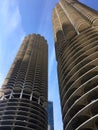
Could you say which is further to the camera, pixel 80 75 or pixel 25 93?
pixel 25 93

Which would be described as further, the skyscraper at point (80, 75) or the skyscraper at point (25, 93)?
the skyscraper at point (25, 93)

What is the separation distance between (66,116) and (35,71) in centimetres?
6100

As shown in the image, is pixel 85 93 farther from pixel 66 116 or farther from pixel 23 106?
pixel 23 106

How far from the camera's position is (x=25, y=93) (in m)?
91.1

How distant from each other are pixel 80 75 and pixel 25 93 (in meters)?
43.8

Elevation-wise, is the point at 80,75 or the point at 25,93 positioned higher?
the point at 25,93

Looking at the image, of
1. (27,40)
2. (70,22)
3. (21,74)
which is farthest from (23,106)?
(27,40)

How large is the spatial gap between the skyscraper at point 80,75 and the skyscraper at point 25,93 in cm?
2379

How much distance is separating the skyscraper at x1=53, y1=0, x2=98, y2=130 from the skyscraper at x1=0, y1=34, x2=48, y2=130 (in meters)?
23.8

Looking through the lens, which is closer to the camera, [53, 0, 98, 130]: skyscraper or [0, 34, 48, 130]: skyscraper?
[53, 0, 98, 130]: skyscraper

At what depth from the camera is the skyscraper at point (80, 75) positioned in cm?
4284

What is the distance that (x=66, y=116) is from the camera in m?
46.4

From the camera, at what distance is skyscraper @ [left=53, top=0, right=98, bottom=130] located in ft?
141

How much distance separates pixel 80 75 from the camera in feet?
165
